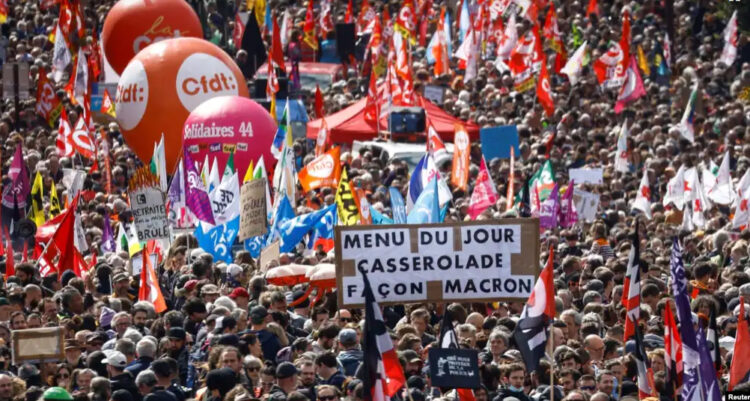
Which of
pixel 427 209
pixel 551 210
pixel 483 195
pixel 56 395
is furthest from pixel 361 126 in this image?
pixel 56 395

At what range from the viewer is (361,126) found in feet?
86.8

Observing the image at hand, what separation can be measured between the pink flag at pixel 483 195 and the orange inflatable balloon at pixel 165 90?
4.83m

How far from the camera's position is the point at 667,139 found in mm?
24969

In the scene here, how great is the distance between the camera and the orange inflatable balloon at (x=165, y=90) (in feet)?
75.3

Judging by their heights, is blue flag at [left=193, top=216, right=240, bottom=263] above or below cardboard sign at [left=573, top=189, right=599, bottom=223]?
above

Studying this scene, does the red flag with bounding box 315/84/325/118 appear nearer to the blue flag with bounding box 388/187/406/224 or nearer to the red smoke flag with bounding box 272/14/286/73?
the red smoke flag with bounding box 272/14/286/73

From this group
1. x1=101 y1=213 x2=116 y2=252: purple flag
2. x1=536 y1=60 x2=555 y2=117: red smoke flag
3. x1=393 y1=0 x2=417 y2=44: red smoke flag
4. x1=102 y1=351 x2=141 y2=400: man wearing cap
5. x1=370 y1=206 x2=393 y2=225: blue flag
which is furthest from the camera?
x1=393 y1=0 x2=417 y2=44: red smoke flag

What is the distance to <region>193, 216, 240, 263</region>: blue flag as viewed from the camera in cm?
1730

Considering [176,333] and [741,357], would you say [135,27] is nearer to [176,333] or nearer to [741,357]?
[176,333]

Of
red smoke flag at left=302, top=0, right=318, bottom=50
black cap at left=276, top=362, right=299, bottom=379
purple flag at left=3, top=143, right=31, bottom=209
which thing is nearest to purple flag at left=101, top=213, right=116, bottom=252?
purple flag at left=3, top=143, right=31, bottom=209

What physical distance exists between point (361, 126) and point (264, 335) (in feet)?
47.6

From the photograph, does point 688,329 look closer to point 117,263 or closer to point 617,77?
point 117,263

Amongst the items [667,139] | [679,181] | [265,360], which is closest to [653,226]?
[679,181]

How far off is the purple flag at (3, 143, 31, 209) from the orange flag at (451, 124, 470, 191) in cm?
522
